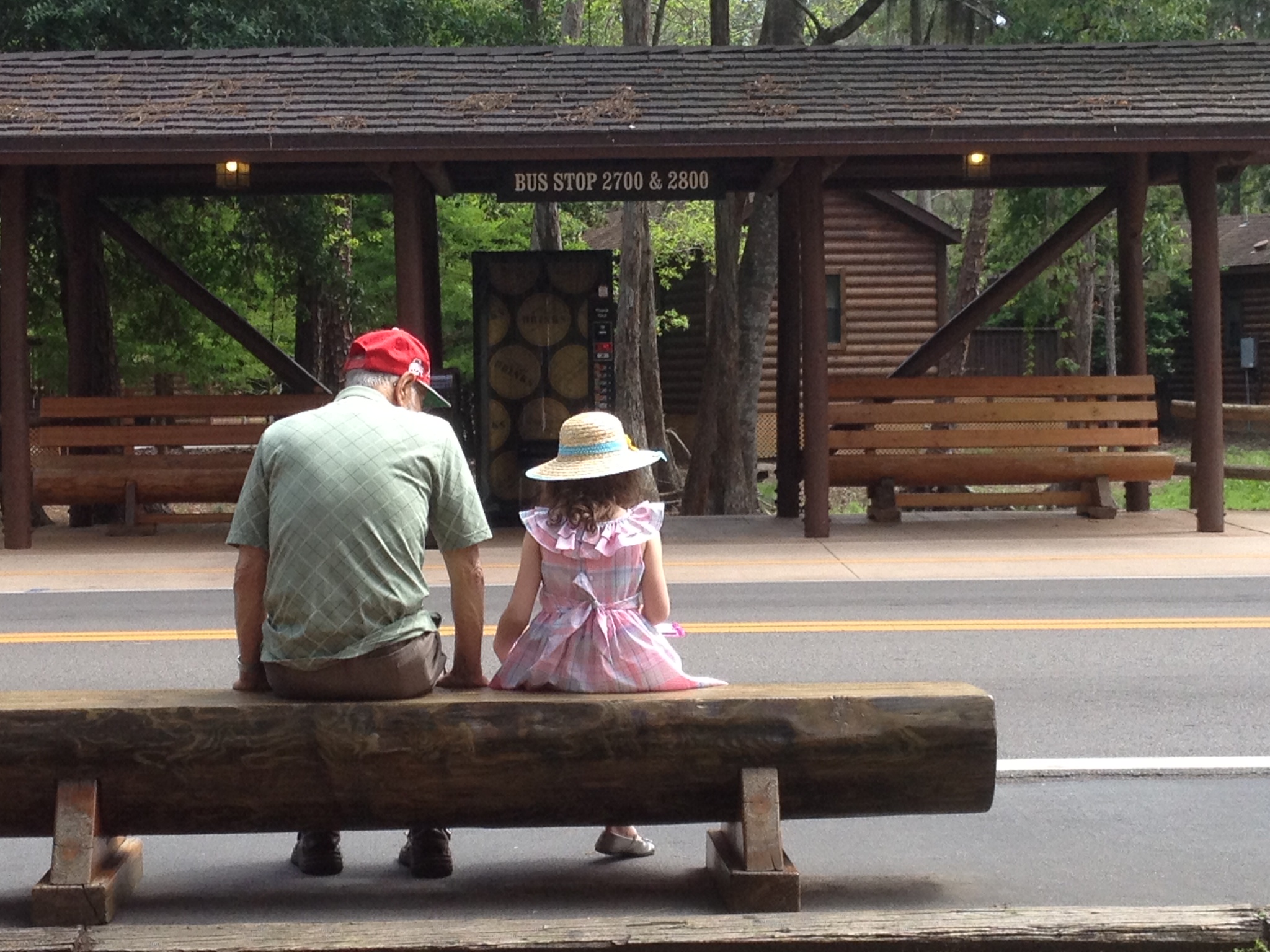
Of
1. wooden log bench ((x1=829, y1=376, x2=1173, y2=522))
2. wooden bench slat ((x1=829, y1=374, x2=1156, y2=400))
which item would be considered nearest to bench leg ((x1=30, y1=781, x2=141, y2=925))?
wooden log bench ((x1=829, y1=376, x2=1173, y2=522))

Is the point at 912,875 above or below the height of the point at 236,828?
below

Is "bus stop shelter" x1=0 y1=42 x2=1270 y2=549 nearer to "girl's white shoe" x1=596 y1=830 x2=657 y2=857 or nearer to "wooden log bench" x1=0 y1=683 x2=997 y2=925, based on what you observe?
"girl's white shoe" x1=596 y1=830 x2=657 y2=857

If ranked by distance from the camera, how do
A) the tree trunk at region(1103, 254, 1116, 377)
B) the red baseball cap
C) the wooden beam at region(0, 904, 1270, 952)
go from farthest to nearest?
the tree trunk at region(1103, 254, 1116, 377) < the red baseball cap < the wooden beam at region(0, 904, 1270, 952)

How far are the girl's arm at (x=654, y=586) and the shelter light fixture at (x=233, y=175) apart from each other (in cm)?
1107

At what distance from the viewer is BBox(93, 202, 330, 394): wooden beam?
1628 centimetres

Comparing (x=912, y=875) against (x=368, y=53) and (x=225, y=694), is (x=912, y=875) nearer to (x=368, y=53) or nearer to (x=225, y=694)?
(x=225, y=694)

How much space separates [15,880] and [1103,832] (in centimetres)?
374

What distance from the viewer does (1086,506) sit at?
16391mm

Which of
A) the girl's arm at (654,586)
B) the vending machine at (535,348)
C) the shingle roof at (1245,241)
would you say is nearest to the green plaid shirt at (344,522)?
the girl's arm at (654,586)

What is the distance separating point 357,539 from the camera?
4.69 metres

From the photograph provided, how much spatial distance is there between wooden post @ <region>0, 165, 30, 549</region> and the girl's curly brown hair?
10643 millimetres

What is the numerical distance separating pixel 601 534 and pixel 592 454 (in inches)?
9.8

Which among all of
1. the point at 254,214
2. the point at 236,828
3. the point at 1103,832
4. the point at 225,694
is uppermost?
the point at 254,214

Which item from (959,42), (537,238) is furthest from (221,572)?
(959,42)
